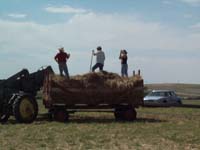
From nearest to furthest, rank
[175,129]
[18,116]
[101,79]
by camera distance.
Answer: [175,129], [18,116], [101,79]

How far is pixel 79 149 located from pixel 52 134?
3880 mm

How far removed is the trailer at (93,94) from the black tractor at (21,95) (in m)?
0.68

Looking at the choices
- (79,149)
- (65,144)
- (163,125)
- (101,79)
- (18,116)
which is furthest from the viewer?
(101,79)

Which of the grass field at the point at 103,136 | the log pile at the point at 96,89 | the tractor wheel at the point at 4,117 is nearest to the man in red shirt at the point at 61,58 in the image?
the log pile at the point at 96,89

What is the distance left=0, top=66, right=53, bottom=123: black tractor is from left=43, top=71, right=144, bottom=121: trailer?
682 mm

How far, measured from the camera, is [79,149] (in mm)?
15383

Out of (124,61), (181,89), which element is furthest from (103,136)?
(181,89)

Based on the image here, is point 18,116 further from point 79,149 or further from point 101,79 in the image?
point 79,149

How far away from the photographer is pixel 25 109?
24.8 m

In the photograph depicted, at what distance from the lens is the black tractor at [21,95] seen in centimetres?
2464

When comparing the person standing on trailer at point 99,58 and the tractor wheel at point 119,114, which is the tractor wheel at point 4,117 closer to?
the person standing on trailer at point 99,58

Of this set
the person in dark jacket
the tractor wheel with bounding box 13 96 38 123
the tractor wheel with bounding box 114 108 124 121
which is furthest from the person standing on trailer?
the tractor wheel with bounding box 13 96 38 123

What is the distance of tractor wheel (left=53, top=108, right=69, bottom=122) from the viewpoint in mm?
25422

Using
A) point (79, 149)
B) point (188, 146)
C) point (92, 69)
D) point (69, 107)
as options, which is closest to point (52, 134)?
point (79, 149)
